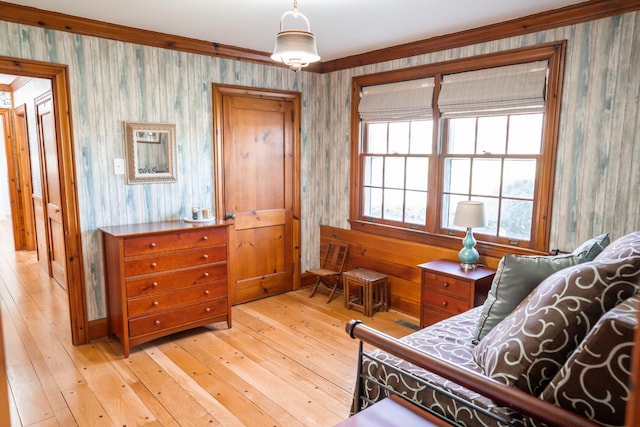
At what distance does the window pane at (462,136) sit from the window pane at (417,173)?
0.96 feet

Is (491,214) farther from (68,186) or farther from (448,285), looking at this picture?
(68,186)

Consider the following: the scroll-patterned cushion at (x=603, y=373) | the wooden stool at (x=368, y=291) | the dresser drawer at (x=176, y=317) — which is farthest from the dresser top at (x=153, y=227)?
the scroll-patterned cushion at (x=603, y=373)

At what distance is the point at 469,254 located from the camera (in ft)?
11.1

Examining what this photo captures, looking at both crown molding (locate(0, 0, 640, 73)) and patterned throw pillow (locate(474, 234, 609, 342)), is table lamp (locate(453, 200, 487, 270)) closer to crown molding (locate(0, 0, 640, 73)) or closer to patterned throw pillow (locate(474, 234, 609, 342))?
patterned throw pillow (locate(474, 234, 609, 342))

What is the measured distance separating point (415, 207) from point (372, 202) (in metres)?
0.56

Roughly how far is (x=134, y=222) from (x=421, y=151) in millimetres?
2637

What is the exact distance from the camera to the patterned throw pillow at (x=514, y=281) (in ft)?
6.59

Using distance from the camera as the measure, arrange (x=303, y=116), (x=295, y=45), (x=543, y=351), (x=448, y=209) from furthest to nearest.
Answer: (x=303, y=116)
(x=448, y=209)
(x=295, y=45)
(x=543, y=351)

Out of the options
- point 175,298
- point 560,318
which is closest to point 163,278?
point 175,298

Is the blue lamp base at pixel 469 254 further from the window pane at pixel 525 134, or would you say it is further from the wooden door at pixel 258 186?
the wooden door at pixel 258 186

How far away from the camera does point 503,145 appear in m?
3.43

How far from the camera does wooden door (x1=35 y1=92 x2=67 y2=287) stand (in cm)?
473

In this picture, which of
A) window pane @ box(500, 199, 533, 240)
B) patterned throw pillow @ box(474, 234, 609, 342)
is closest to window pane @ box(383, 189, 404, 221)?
window pane @ box(500, 199, 533, 240)

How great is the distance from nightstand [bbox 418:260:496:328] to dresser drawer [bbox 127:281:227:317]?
5.68 feet
